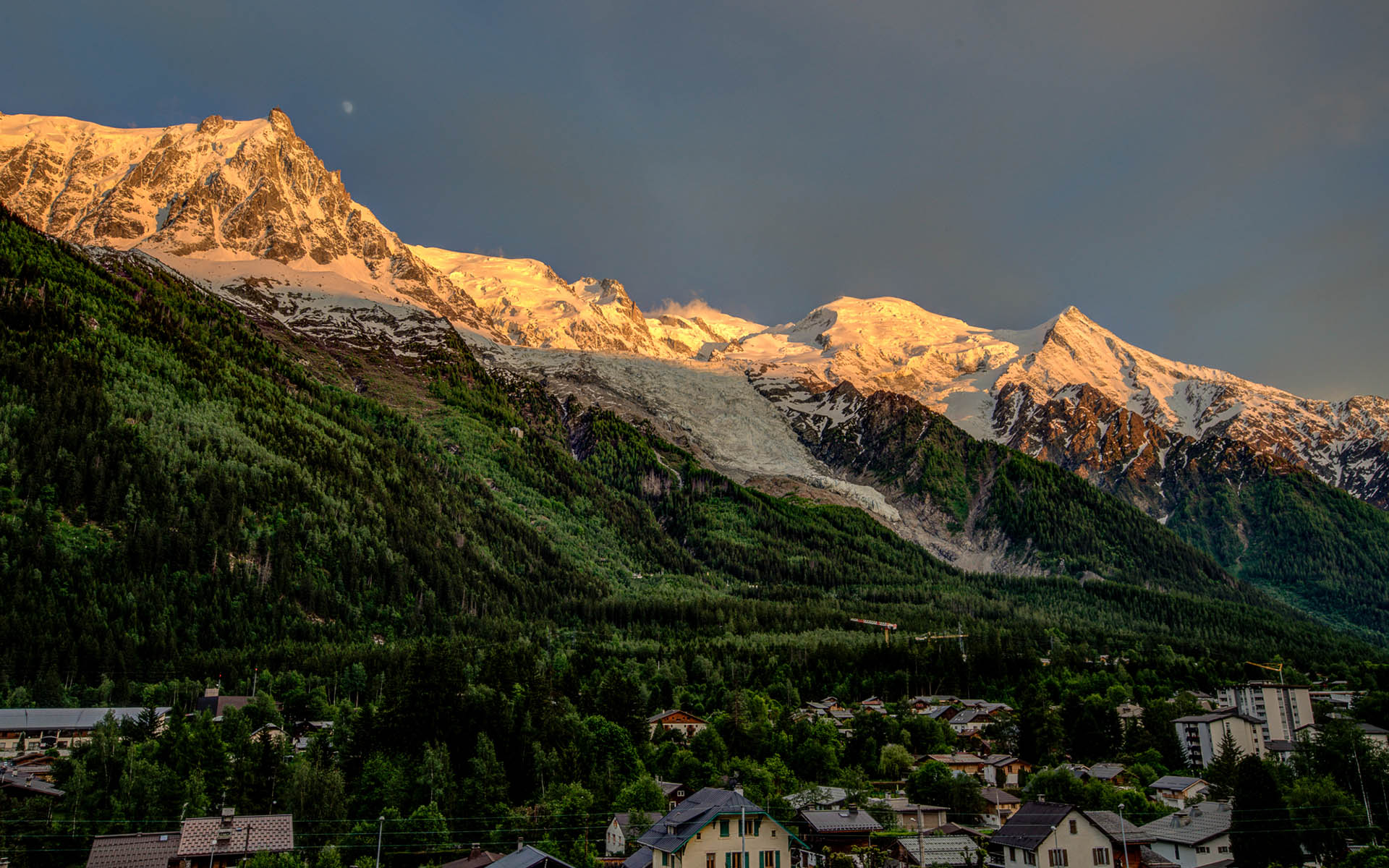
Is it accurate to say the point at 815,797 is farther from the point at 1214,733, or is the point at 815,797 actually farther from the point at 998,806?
the point at 1214,733

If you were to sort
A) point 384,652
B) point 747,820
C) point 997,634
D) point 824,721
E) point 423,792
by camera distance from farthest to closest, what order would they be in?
point 997,634
point 384,652
point 824,721
point 423,792
point 747,820

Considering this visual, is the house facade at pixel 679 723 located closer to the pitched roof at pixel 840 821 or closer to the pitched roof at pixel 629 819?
the pitched roof at pixel 840 821

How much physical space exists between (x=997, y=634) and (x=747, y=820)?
133453 mm

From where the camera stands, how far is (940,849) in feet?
243

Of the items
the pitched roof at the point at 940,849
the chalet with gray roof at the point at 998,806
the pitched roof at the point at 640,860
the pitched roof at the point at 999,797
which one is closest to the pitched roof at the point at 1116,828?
the pitched roof at the point at 940,849

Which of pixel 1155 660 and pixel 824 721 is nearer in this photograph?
pixel 824 721

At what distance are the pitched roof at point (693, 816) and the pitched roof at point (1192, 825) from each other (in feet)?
86.8

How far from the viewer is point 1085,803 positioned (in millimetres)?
88500

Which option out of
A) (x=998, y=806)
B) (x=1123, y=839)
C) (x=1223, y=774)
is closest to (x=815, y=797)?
(x=998, y=806)

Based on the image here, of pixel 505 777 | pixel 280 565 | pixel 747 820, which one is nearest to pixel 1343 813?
pixel 747 820

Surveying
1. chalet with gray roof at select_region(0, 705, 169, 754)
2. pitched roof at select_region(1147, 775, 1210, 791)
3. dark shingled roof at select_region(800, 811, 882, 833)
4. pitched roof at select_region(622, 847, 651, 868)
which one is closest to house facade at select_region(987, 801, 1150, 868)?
dark shingled roof at select_region(800, 811, 882, 833)

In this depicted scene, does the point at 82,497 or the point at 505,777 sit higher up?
the point at 82,497

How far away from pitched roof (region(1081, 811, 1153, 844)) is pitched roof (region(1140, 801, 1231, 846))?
2.35ft

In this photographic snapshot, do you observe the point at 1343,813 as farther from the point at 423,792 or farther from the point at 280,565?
the point at 280,565
